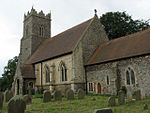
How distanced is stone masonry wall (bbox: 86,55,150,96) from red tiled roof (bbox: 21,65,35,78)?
9.73 metres

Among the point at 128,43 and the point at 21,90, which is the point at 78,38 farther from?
the point at 21,90

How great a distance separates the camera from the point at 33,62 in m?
26.2

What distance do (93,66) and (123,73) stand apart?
4.18 meters

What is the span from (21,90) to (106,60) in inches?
506

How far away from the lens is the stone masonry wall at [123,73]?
47.6ft

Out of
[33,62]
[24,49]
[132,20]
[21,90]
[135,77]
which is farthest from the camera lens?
[24,49]

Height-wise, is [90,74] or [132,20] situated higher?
[132,20]

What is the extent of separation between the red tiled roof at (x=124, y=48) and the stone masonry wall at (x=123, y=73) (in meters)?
0.55

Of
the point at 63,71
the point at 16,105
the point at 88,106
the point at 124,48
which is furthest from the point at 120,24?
the point at 16,105

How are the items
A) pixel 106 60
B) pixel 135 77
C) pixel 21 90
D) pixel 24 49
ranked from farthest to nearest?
pixel 24 49
pixel 21 90
pixel 106 60
pixel 135 77

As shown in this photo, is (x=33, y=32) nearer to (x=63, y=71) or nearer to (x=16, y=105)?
(x=63, y=71)

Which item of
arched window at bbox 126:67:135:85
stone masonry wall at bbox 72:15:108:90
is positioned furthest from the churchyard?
stone masonry wall at bbox 72:15:108:90

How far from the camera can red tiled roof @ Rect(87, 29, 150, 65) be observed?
1557cm

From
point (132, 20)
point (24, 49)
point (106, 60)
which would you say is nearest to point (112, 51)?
point (106, 60)
